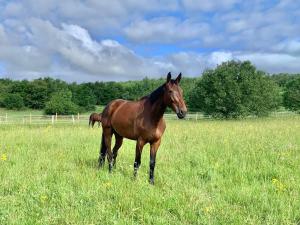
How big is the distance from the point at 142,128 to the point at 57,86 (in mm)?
87833

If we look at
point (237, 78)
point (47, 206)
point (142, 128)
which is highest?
point (237, 78)

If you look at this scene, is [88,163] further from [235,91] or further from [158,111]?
[235,91]

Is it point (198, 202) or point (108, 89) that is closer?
point (198, 202)

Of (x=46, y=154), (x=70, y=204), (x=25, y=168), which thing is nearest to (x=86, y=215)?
(x=70, y=204)

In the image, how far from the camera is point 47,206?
5.88 metres

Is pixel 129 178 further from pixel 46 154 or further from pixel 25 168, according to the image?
pixel 46 154

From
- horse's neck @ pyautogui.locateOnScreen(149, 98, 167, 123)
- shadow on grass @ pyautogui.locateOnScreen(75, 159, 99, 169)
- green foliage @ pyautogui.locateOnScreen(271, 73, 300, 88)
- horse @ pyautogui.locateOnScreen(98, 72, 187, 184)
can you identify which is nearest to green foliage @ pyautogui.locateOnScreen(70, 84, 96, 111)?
green foliage @ pyautogui.locateOnScreen(271, 73, 300, 88)

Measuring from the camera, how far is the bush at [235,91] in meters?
47.2

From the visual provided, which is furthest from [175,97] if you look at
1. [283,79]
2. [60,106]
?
[283,79]

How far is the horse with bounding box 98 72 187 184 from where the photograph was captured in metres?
7.32

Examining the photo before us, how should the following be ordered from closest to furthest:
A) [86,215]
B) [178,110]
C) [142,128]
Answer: [86,215]
[178,110]
[142,128]

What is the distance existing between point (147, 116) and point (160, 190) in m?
1.77

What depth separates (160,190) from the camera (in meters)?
6.83

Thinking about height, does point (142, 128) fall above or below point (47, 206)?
above
